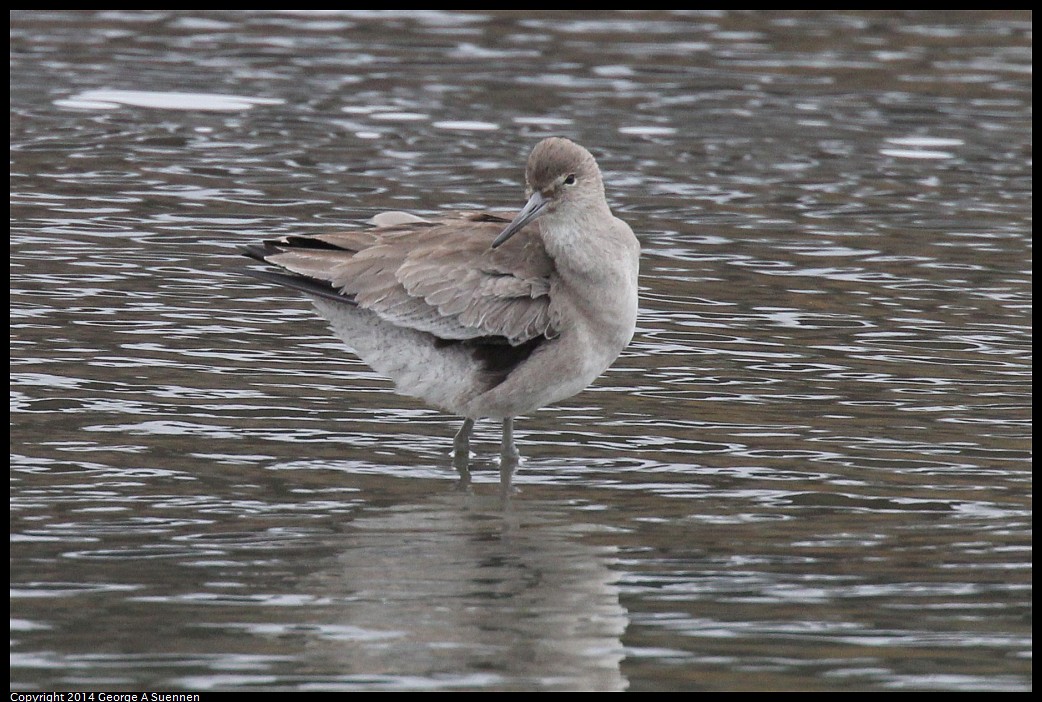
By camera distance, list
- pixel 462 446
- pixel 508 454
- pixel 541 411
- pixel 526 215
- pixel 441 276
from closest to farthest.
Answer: pixel 526 215 → pixel 441 276 → pixel 508 454 → pixel 462 446 → pixel 541 411

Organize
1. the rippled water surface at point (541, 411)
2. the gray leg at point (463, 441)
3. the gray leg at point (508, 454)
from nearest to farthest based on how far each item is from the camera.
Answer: the rippled water surface at point (541, 411) < the gray leg at point (508, 454) < the gray leg at point (463, 441)

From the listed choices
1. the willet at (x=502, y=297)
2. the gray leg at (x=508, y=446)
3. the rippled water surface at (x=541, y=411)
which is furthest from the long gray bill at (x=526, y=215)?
the rippled water surface at (x=541, y=411)

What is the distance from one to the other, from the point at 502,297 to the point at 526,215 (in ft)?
1.41

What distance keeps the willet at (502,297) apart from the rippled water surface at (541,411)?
1.52 ft

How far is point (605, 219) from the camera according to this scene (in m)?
9.53

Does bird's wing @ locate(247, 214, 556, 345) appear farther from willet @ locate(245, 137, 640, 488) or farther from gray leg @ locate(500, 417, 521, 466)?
gray leg @ locate(500, 417, 521, 466)

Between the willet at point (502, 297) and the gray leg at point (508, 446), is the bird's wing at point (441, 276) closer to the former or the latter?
the willet at point (502, 297)

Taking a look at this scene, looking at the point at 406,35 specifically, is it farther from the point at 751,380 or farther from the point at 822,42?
the point at 751,380

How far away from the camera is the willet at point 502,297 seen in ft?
30.6

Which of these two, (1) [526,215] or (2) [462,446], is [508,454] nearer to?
(2) [462,446]

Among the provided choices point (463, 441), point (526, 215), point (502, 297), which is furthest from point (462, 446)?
point (526, 215)

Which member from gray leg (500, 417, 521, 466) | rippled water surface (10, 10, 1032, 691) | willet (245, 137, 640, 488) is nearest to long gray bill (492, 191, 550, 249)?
willet (245, 137, 640, 488)

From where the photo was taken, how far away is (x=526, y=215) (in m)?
9.27

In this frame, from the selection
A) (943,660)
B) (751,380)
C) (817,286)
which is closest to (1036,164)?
(817,286)
